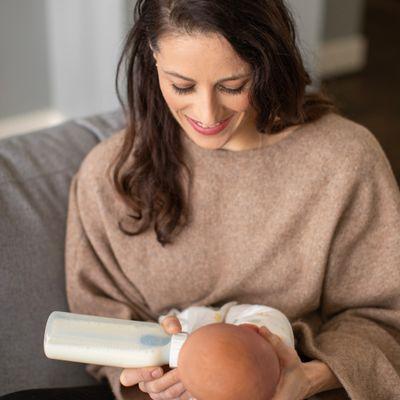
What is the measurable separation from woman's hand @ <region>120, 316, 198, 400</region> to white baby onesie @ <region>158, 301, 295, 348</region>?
0.14 m

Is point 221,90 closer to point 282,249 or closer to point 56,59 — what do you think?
point 282,249

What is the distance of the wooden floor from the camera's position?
12.8 ft

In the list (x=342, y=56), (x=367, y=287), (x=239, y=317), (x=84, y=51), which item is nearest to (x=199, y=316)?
(x=239, y=317)

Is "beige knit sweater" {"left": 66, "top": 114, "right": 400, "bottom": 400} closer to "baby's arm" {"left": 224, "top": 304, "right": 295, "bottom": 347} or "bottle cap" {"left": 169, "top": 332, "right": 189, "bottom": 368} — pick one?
"baby's arm" {"left": 224, "top": 304, "right": 295, "bottom": 347}

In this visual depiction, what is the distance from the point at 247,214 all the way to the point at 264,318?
226 mm

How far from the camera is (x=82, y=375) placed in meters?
1.66

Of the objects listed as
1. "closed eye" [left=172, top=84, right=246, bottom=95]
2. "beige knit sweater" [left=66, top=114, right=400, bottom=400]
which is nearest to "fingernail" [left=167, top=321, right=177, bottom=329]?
"beige knit sweater" [left=66, top=114, right=400, bottom=400]

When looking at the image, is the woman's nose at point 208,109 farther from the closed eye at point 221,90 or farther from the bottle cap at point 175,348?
the bottle cap at point 175,348

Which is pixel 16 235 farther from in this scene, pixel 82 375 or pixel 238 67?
pixel 238 67

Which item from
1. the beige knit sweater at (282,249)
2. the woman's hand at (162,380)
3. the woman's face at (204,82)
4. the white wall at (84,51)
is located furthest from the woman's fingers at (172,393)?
the white wall at (84,51)

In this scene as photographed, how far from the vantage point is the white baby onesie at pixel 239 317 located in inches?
54.7

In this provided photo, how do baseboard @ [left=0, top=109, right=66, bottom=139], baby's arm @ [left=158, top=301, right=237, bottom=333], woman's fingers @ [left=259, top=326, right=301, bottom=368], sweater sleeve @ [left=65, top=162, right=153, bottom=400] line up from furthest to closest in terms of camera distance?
baseboard @ [left=0, top=109, right=66, bottom=139], sweater sleeve @ [left=65, top=162, right=153, bottom=400], baby's arm @ [left=158, top=301, right=237, bottom=333], woman's fingers @ [left=259, top=326, right=301, bottom=368]

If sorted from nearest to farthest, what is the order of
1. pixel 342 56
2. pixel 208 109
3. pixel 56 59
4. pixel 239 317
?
1. pixel 208 109
2. pixel 239 317
3. pixel 56 59
4. pixel 342 56

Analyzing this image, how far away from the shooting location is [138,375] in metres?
1.33
